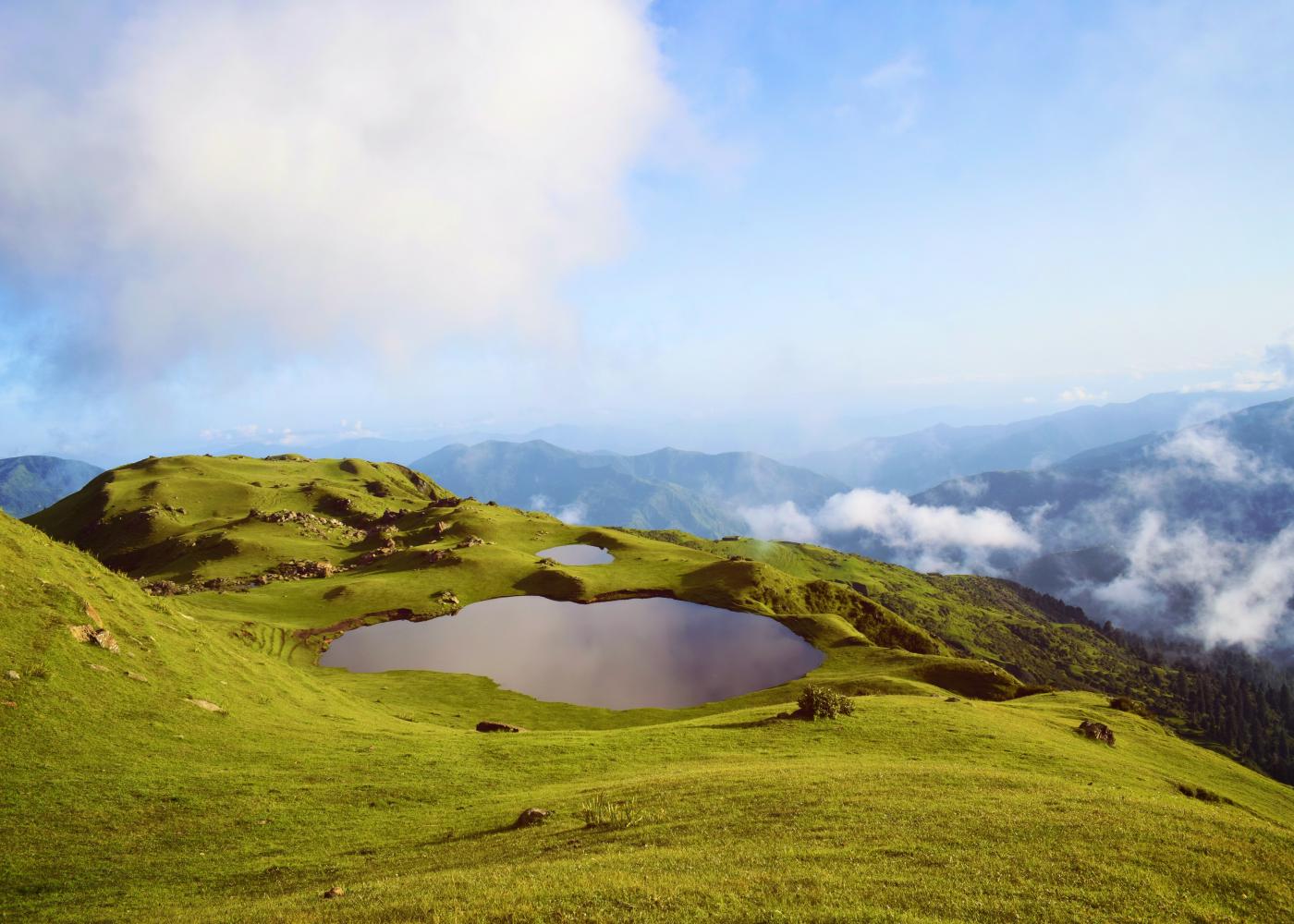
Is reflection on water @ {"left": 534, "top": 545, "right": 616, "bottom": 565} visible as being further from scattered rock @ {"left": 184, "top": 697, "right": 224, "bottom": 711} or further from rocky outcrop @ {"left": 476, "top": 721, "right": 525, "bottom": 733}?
scattered rock @ {"left": 184, "top": 697, "right": 224, "bottom": 711}

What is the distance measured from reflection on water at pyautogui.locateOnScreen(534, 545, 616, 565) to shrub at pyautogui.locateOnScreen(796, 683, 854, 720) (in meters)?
88.2

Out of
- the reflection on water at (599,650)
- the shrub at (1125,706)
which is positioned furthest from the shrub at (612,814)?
the shrub at (1125,706)

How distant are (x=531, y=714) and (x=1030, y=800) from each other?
50287 mm

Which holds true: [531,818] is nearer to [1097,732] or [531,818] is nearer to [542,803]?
[542,803]

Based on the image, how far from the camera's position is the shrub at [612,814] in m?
23.6

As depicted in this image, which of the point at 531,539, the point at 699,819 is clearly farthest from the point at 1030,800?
the point at 531,539

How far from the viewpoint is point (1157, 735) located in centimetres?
5559

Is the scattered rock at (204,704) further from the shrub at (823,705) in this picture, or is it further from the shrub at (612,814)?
the shrub at (823,705)

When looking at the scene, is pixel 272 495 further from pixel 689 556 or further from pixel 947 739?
pixel 947 739

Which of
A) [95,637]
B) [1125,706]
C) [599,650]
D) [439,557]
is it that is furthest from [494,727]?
[439,557]

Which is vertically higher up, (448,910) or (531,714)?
(448,910)

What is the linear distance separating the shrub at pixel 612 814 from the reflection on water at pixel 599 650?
140 feet

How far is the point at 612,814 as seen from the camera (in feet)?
79.3

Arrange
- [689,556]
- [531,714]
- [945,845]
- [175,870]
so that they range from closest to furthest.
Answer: [945,845] → [175,870] → [531,714] → [689,556]
